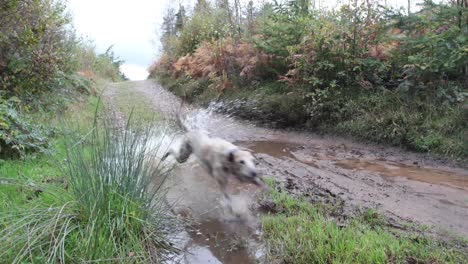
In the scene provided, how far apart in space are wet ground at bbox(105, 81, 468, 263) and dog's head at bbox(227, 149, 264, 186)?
367 millimetres

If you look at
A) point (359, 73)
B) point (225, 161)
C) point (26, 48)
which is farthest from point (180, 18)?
point (225, 161)

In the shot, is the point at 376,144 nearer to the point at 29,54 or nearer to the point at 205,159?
the point at 205,159

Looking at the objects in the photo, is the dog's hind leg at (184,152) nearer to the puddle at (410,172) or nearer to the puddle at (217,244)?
the puddle at (217,244)

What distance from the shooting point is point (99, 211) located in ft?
9.15

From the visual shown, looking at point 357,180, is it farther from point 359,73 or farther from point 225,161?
point 359,73

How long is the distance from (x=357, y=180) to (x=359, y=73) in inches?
156

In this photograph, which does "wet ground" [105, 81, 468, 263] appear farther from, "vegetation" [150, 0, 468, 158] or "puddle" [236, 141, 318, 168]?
"vegetation" [150, 0, 468, 158]

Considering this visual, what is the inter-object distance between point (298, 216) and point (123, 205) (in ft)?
6.06

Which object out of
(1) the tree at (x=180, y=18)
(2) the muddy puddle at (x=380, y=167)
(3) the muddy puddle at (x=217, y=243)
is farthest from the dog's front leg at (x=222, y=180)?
(1) the tree at (x=180, y=18)

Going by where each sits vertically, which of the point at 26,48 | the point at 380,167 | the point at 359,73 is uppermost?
the point at 26,48

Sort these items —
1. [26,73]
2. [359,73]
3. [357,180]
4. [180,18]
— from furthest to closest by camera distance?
1. [180,18]
2. [359,73]
3. [26,73]
4. [357,180]

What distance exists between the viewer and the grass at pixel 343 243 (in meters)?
2.80

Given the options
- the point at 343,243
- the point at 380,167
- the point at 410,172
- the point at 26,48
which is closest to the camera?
the point at 343,243

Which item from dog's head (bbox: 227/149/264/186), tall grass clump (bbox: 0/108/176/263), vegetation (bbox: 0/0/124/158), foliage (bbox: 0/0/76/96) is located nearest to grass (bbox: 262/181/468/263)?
dog's head (bbox: 227/149/264/186)
